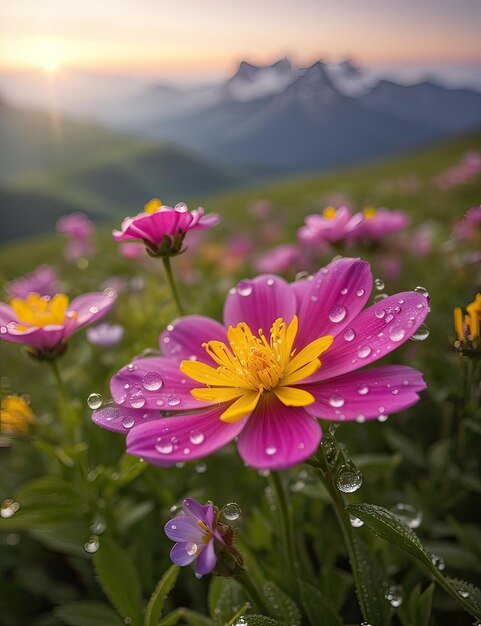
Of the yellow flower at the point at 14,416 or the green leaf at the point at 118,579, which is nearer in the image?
the green leaf at the point at 118,579

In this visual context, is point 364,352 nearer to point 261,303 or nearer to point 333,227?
point 261,303

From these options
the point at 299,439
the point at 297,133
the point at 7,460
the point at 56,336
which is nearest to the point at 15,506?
the point at 56,336

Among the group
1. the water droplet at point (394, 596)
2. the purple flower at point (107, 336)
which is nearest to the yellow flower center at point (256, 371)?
the water droplet at point (394, 596)

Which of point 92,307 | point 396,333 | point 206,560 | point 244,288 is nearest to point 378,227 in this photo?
point 244,288

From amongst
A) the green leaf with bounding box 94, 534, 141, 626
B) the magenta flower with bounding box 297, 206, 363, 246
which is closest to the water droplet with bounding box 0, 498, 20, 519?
the green leaf with bounding box 94, 534, 141, 626

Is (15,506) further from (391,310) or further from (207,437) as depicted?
(391,310)

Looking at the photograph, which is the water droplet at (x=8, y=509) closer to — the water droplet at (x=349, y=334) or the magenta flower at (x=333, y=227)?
the water droplet at (x=349, y=334)

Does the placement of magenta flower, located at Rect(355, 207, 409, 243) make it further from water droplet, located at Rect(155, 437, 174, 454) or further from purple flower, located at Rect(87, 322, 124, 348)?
water droplet, located at Rect(155, 437, 174, 454)
